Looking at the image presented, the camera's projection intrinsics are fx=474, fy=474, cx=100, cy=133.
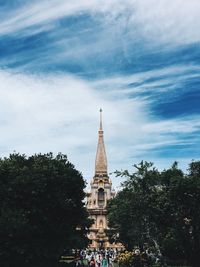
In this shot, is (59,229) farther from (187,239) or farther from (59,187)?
(187,239)

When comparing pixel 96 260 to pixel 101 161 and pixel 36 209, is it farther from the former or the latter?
pixel 101 161

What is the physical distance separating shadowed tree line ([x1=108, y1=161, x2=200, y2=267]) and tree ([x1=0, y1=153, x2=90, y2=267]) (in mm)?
6165

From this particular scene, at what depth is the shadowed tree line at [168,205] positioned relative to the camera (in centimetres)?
4762

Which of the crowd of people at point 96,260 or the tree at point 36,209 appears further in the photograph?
the crowd of people at point 96,260

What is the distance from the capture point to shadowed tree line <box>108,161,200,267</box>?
47625mm

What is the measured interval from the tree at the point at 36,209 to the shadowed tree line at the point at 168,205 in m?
6.16

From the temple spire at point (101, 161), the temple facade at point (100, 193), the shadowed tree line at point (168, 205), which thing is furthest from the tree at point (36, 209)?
the temple spire at point (101, 161)

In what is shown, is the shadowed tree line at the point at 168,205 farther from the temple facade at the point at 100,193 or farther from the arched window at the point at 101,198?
the arched window at the point at 101,198

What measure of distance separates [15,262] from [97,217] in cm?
9898

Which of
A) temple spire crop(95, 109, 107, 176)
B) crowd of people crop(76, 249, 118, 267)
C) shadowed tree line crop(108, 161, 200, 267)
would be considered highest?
temple spire crop(95, 109, 107, 176)

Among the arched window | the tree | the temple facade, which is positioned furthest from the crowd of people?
the arched window

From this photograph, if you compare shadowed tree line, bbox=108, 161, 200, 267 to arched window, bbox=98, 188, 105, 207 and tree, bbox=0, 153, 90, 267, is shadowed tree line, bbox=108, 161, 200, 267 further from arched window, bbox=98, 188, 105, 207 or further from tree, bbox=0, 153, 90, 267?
arched window, bbox=98, 188, 105, 207

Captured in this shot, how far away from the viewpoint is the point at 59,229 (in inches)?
1950

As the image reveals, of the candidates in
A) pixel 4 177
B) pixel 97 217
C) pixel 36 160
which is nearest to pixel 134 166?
pixel 36 160
